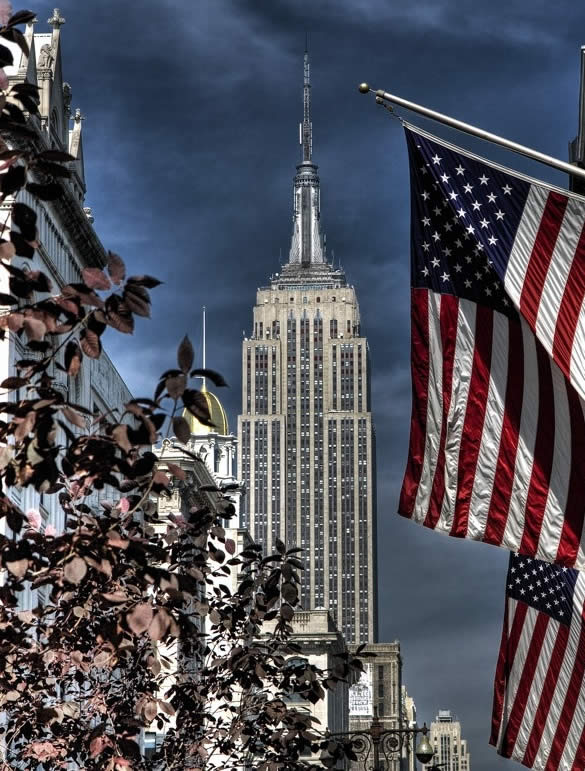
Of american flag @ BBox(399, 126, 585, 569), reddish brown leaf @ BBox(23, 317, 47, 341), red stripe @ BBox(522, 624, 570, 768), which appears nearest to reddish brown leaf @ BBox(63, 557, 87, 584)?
reddish brown leaf @ BBox(23, 317, 47, 341)

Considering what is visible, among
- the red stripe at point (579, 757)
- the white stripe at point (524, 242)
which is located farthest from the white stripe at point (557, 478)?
the red stripe at point (579, 757)

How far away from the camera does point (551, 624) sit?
27.6 meters

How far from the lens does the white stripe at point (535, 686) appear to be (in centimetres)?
2766

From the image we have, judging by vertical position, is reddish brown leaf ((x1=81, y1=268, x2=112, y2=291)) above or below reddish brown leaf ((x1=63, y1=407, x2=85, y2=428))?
above

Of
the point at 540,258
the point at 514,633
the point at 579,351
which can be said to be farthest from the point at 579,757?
the point at 540,258

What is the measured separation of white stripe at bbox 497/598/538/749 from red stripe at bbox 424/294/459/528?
28.5 ft

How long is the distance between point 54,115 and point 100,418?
1518 inches

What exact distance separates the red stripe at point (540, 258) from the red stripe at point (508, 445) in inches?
24.6

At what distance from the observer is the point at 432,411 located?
19906mm

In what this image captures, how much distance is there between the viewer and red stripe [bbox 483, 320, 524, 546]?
1917cm

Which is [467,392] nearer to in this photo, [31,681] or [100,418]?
[31,681]

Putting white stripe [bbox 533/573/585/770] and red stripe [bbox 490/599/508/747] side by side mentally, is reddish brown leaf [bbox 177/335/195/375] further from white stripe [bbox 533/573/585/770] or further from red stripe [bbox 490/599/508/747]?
red stripe [bbox 490/599/508/747]

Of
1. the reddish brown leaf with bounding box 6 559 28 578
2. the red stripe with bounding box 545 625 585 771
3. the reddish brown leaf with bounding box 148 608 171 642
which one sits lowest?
the reddish brown leaf with bounding box 148 608 171 642

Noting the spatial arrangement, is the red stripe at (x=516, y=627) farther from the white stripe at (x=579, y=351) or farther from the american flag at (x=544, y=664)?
the white stripe at (x=579, y=351)
